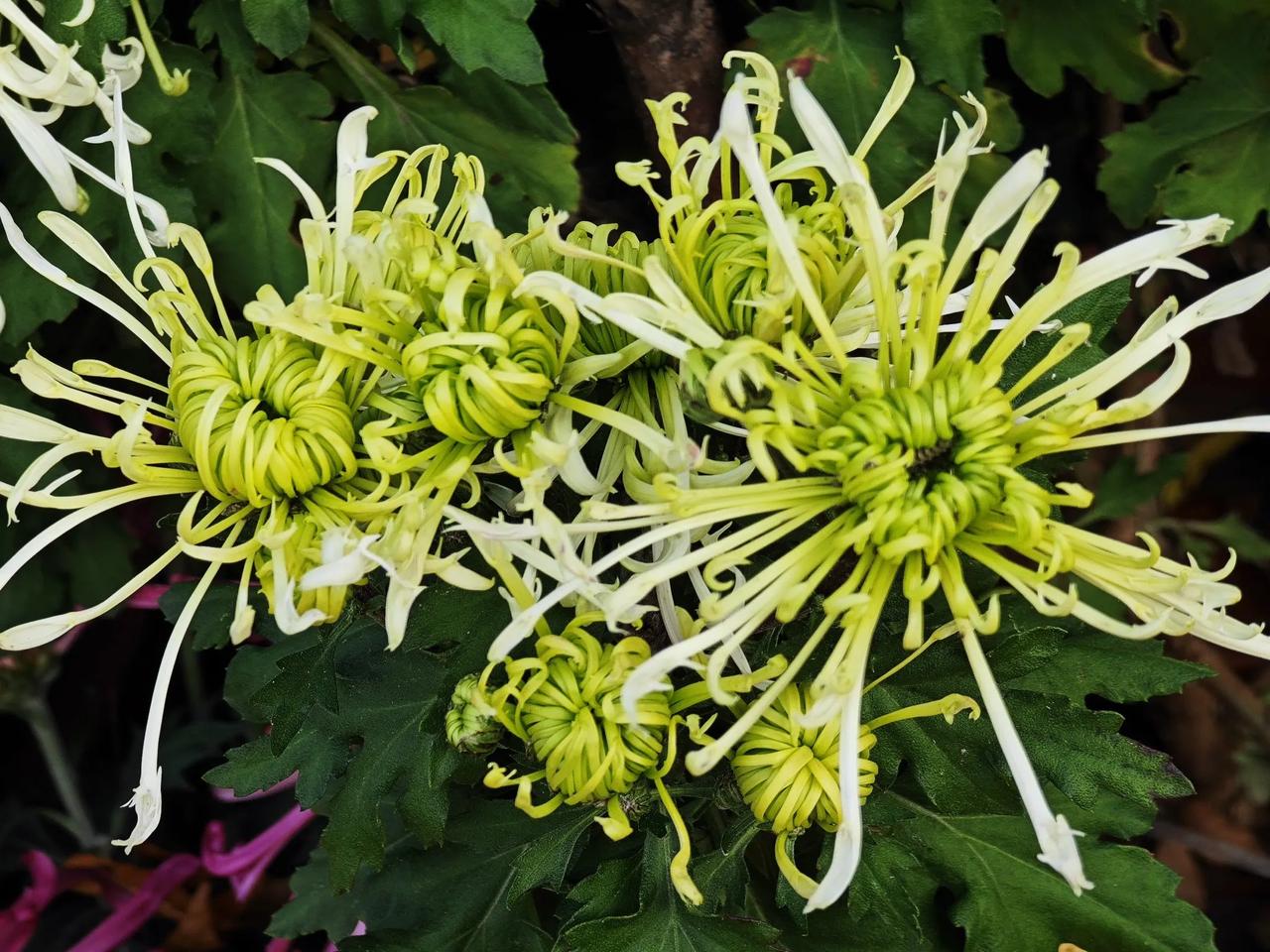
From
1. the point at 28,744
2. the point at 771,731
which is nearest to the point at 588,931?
the point at 771,731

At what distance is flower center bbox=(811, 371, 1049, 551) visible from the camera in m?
0.41

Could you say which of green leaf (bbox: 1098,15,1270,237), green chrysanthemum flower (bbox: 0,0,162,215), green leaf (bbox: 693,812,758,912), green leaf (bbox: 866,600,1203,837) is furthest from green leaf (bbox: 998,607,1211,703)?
green chrysanthemum flower (bbox: 0,0,162,215)

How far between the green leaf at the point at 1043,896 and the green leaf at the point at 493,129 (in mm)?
464

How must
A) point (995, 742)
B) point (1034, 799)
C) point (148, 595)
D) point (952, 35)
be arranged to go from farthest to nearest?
point (148, 595) → point (952, 35) → point (995, 742) → point (1034, 799)

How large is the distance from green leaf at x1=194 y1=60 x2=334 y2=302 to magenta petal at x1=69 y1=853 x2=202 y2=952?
53 centimetres

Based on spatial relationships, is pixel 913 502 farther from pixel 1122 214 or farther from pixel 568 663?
pixel 1122 214

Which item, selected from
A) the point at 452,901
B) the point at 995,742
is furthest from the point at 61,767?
the point at 995,742

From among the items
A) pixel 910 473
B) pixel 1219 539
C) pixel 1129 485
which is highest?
pixel 910 473

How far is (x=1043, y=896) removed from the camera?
68 centimetres

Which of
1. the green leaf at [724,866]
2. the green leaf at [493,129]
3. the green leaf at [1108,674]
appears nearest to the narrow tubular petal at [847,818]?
the green leaf at [724,866]

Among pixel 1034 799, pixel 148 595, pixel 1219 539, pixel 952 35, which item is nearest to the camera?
pixel 1034 799

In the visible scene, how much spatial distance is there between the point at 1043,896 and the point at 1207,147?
55cm

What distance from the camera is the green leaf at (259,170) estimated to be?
84cm

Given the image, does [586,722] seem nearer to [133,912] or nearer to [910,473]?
[910,473]
